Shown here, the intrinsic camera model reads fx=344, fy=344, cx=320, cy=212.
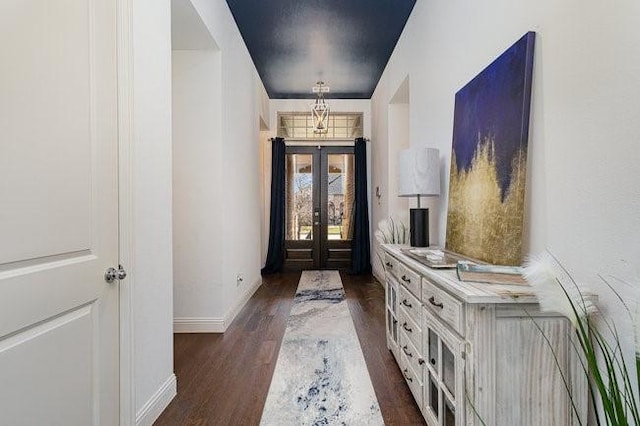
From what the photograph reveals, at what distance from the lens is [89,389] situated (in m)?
1.39

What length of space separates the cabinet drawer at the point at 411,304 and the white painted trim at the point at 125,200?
146 centimetres

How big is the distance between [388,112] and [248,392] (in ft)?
12.5

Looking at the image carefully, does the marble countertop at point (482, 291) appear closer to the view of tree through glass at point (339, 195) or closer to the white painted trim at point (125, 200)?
the white painted trim at point (125, 200)

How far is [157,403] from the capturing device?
74.9 inches

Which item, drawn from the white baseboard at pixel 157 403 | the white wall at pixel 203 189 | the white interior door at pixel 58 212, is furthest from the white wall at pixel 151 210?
the white wall at pixel 203 189

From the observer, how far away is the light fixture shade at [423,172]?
8.05 ft

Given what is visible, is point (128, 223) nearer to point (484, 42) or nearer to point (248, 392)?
point (248, 392)

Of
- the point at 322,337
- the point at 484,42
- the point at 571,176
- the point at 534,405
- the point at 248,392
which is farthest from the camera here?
the point at 322,337

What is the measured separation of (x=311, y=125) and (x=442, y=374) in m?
5.51

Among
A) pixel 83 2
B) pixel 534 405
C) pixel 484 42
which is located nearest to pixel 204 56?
pixel 83 2

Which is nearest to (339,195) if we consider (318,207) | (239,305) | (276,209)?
(318,207)

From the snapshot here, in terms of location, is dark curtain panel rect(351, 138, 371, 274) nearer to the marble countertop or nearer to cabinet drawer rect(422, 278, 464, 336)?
cabinet drawer rect(422, 278, 464, 336)

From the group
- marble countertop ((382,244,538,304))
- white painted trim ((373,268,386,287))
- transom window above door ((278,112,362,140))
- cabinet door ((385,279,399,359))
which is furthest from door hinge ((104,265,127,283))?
transom window above door ((278,112,362,140))

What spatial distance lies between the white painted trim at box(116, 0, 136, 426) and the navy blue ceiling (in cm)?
225
